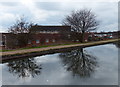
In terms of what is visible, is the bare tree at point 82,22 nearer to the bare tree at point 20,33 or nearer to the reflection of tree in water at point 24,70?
the bare tree at point 20,33

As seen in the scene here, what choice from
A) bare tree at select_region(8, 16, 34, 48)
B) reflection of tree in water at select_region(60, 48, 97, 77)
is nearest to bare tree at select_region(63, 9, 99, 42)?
bare tree at select_region(8, 16, 34, 48)

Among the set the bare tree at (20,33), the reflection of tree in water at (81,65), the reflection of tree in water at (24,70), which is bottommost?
the reflection of tree in water at (24,70)

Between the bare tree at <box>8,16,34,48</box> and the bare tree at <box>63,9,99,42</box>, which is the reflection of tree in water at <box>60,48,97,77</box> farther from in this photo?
the bare tree at <box>63,9,99,42</box>

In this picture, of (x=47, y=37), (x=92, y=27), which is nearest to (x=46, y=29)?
(x=47, y=37)

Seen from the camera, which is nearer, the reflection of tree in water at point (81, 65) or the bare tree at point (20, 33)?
the reflection of tree in water at point (81, 65)

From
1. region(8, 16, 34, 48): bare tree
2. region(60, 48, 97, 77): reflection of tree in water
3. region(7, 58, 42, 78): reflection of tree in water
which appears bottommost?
region(7, 58, 42, 78): reflection of tree in water

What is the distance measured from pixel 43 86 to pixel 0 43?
2034 cm

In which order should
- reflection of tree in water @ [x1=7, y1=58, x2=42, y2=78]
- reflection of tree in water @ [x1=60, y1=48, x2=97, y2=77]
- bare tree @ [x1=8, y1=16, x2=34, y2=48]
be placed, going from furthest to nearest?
bare tree @ [x1=8, y1=16, x2=34, y2=48]
reflection of tree in water @ [x1=7, y1=58, x2=42, y2=78]
reflection of tree in water @ [x1=60, y1=48, x2=97, y2=77]

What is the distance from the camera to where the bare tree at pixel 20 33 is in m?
20.0

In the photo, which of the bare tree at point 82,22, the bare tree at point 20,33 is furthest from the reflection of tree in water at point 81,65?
the bare tree at point 82,22

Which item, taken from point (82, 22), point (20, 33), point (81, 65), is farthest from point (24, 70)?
point (82, 22)

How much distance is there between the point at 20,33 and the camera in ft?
66.2

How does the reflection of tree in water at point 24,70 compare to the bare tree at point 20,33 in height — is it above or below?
below

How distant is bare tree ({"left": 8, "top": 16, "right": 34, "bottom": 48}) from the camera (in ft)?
65.7
